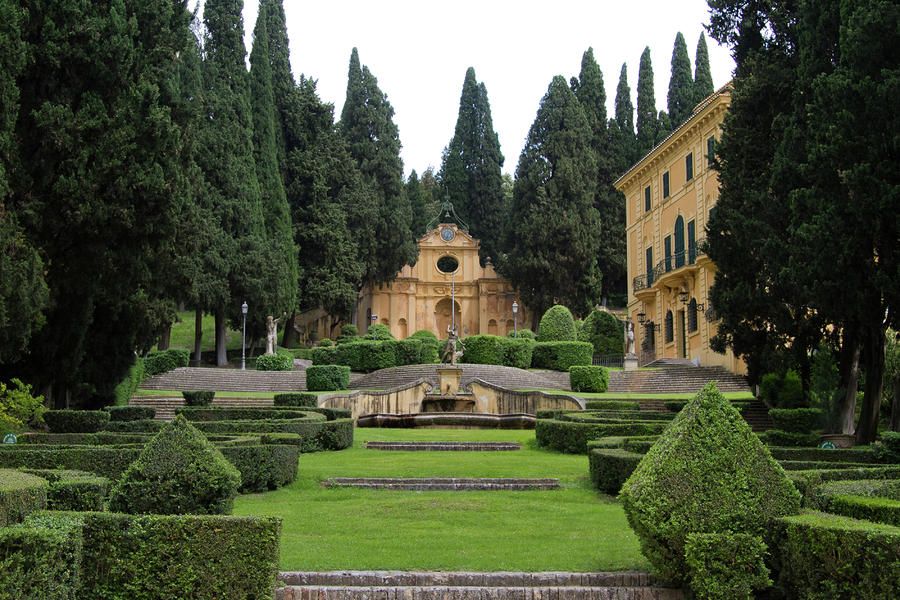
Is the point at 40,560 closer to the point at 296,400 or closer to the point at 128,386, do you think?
the point at 296,400

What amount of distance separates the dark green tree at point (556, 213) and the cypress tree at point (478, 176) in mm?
6973

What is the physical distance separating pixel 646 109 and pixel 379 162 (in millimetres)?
15956

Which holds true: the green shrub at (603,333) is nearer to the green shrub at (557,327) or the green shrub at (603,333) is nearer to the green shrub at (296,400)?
the green shrub at (557,327)

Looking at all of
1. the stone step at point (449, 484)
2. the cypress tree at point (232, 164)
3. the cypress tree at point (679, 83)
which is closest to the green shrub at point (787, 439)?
the stone step at point (449, 484)

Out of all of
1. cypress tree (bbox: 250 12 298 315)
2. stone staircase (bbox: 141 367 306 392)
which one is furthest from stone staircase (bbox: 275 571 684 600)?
→ cypress tree (bbox: 250 12 298 315)

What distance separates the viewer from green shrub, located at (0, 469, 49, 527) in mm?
7887

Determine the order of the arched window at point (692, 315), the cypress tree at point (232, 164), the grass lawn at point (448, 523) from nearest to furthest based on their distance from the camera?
the grass lawn at point (448, 523)
the arched window at point (692, 315)
the cypress tree at point (232, 164)

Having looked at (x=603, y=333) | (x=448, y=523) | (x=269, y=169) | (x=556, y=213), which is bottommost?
(x=448, y=523)

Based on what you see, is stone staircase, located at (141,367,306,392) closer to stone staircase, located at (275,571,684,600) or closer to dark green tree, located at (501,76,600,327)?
dark green tree, located at (501,76,600,327)

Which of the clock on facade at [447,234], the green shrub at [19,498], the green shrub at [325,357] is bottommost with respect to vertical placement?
the green shrub at [19,498]

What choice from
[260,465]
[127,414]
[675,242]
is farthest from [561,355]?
[260,465]

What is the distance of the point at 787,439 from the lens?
17844 millimetres

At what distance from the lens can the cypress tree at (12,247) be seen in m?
17.7

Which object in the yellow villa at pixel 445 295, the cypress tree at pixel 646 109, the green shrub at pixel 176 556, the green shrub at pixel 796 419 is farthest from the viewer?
the yellow villa at pixel 445 295
